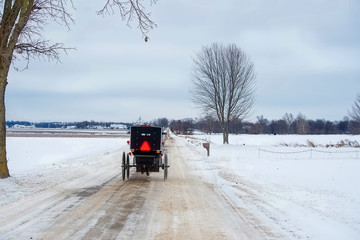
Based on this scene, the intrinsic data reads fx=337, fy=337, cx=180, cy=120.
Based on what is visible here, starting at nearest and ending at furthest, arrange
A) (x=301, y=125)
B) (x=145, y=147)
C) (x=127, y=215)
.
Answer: (x=127, y=215)
(x=145, y=147)
(x=301, y=125)

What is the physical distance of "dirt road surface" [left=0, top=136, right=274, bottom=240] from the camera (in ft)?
20.3

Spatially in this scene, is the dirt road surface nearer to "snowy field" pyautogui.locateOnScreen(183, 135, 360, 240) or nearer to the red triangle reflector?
"snowy field" pyautogui.locateOnScreen(183, 135, 360, 240)

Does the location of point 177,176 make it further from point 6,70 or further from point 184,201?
point 6,70

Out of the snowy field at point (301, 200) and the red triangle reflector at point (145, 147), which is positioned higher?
the red triangle reflector at point (145, 147)

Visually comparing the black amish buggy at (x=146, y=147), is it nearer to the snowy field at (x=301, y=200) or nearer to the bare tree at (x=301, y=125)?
the snowy field at (x=301, y=200)

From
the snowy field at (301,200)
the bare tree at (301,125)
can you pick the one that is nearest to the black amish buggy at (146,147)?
the snowy field at (301,200)

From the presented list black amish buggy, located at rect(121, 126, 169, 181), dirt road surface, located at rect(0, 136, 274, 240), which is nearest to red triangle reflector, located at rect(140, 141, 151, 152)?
black amish buggy, located at rect(121, 126, 169, 181)

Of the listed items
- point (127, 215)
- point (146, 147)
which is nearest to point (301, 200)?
point (127, 215)

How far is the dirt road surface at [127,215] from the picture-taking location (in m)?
6.19

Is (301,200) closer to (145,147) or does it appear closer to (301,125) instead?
(145,147)

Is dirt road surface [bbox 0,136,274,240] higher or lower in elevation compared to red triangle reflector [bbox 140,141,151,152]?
lower

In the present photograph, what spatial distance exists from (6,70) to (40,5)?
2.73 metres

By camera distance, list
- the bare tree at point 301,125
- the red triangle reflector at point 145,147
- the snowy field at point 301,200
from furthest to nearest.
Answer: the bare tree at point 301,125, the red triangle reflector at point 145,147, the snowy field at point 301,200

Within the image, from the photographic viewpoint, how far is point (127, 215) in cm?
757
